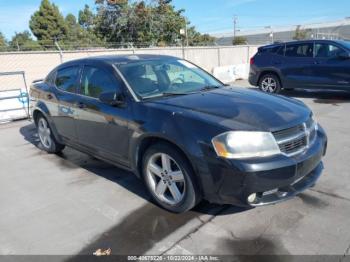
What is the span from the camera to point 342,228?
3.13 metres

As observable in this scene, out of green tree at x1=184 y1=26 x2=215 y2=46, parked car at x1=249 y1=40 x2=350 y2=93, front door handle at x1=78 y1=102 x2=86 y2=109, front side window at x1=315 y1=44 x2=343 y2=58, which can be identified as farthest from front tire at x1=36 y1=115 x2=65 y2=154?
green tree at x1=184 y1=26 x2=215 y2=46

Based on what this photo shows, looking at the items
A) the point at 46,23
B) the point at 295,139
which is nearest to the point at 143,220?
the point at 295,139

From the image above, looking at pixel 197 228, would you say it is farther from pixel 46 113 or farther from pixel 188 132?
pixel 46 113

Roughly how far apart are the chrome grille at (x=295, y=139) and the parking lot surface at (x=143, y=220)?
2.35 ft

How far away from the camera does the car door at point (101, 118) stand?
391cm

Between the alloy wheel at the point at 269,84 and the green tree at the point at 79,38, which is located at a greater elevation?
the green tree at the point at 79,38

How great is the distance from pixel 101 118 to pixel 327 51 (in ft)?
25.2

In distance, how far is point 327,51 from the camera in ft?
30.9

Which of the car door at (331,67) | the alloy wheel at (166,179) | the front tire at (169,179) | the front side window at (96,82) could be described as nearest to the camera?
the front tire at (169,179)

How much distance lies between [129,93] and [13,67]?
10.3 meters

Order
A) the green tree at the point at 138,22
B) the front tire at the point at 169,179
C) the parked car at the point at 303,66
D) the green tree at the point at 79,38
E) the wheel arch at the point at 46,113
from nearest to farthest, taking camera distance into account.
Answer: the front tire at the point at 169,179, the wheel arch at the point at 46,113, the parked car at the point at 303,66, the green tree at the point at 79,38, the green tree at the point at 138,22

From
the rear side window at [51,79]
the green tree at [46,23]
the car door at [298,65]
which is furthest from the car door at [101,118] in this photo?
the green tree at [46,23]

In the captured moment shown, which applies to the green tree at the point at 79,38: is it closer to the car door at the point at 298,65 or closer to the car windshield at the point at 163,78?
the car door at the point at 298,65

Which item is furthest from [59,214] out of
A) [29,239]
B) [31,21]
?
[31,21]
